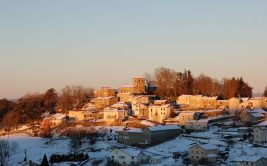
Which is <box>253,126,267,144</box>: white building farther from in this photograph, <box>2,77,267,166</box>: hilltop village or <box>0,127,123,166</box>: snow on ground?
<box>0,127,123,166</box>: snow on ground

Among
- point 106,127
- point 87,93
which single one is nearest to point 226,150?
point 106,127

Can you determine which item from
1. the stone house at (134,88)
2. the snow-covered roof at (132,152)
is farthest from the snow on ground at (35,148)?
the stone house at (134,88)

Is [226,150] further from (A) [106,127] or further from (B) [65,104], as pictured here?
(B) [65,104]

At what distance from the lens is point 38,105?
64.7 m

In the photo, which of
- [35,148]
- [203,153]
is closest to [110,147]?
[35,148]

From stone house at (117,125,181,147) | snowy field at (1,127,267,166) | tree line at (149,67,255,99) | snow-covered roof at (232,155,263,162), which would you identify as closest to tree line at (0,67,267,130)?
tree line at (149,67,255,99)

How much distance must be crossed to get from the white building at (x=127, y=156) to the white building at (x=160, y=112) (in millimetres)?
15105

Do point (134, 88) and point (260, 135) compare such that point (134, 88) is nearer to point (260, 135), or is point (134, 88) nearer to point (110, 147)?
point (110, 147)

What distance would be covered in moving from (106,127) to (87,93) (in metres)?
23.8

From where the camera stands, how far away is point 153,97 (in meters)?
64.6

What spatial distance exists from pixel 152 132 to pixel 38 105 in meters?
25.5

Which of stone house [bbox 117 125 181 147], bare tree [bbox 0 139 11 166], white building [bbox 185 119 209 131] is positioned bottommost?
bare tree [bbox 0 139 11 166]

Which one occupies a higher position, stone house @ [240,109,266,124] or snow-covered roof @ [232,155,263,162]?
stone house @ [240,109,266,124]

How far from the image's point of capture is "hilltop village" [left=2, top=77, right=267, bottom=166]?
126 feet
